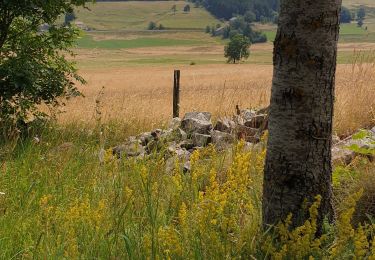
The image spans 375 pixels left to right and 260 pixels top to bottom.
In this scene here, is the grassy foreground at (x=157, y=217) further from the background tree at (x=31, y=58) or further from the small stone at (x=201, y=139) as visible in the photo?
the background tree at (x=31, y=58)

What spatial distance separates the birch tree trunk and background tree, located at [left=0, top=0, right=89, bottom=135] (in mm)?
7292

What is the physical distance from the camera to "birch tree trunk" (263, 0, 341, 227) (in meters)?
3.64

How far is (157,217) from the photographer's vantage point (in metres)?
4.10

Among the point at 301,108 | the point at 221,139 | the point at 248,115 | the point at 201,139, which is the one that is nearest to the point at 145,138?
the point at 201,139

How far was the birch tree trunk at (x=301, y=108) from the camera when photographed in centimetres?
364

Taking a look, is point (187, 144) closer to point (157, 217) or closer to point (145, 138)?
point (145, 138)

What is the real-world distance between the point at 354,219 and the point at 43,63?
8.95m

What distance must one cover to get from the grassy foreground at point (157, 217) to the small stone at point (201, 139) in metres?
2.08

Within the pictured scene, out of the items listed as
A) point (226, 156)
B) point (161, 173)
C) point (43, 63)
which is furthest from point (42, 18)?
point (161, 173)

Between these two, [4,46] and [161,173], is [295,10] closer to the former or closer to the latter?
[161,173]

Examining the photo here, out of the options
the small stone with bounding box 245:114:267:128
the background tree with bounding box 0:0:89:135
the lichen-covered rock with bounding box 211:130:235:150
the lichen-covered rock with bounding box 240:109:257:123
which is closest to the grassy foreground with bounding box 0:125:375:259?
the lichen-covered rock with bounding box 211:130:235:150

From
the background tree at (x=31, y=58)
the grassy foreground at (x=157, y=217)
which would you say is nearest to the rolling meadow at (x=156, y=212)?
the grassy foreground at (x=157, y=217)

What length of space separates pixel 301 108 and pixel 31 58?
8.83m

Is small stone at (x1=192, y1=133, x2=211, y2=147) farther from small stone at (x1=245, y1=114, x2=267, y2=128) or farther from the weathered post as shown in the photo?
the weathered post
